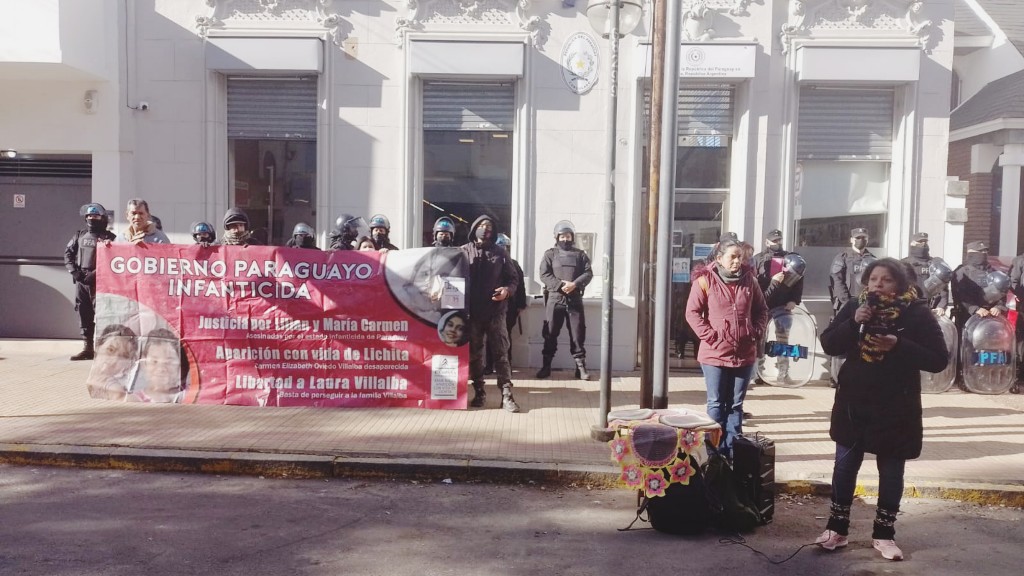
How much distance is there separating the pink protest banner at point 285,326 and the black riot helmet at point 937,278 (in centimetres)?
554

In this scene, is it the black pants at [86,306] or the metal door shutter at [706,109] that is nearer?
the black pants at [86,306]

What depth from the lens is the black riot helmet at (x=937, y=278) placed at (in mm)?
9812

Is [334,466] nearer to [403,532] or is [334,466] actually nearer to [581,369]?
[403,532]

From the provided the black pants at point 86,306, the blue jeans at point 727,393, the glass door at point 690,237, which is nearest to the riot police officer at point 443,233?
the blue jeans at point 727,393

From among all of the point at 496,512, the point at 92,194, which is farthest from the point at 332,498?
the point at 92,194

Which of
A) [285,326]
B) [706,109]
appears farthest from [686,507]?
[706,109]

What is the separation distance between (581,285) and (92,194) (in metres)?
6.50

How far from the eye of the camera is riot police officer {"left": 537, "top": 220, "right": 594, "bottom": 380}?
33.3ft

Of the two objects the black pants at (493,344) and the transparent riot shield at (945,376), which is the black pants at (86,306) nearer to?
the black pants at (493,344)

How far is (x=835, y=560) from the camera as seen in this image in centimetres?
486

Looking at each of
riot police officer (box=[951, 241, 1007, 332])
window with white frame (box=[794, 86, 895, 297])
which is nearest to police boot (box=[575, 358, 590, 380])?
window with white frame (box=[794, 86, 895, 297])

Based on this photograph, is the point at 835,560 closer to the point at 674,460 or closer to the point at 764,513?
the point at 764,513

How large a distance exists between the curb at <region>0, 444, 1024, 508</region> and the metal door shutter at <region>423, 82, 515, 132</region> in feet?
18.5

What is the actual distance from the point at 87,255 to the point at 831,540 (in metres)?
8.91
